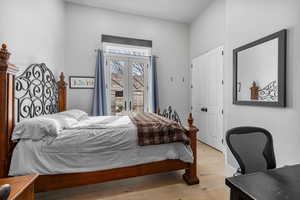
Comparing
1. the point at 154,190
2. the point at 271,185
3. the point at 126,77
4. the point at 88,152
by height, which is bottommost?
the point at 154,190

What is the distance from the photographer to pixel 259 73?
2035mm

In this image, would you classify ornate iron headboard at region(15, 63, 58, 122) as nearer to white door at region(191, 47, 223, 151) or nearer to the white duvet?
the white duvet

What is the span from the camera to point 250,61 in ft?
7.07

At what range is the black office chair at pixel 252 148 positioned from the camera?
1226mm

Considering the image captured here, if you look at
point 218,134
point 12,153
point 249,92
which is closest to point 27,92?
point 12,153

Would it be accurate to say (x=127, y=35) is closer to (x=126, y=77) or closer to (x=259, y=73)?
(x=126, y=77)

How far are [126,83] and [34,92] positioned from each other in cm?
215

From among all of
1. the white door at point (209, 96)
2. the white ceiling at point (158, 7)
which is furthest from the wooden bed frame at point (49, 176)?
the white ceiling at point (158, 7)

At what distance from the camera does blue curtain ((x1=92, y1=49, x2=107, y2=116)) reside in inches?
147

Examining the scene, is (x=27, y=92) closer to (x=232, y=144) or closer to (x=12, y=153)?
(x=12, y=153)

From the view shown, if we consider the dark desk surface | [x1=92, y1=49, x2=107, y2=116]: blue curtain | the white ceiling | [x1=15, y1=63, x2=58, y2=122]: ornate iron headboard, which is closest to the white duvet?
[x1=15, y1=63, x2=58, y2=122]: ornate iron headboard

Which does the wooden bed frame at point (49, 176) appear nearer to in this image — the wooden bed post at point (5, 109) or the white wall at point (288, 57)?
the wooden bed post at point (5, 109)

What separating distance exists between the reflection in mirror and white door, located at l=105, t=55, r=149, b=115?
2.45m

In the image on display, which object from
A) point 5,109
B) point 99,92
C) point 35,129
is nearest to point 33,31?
point 5,109
